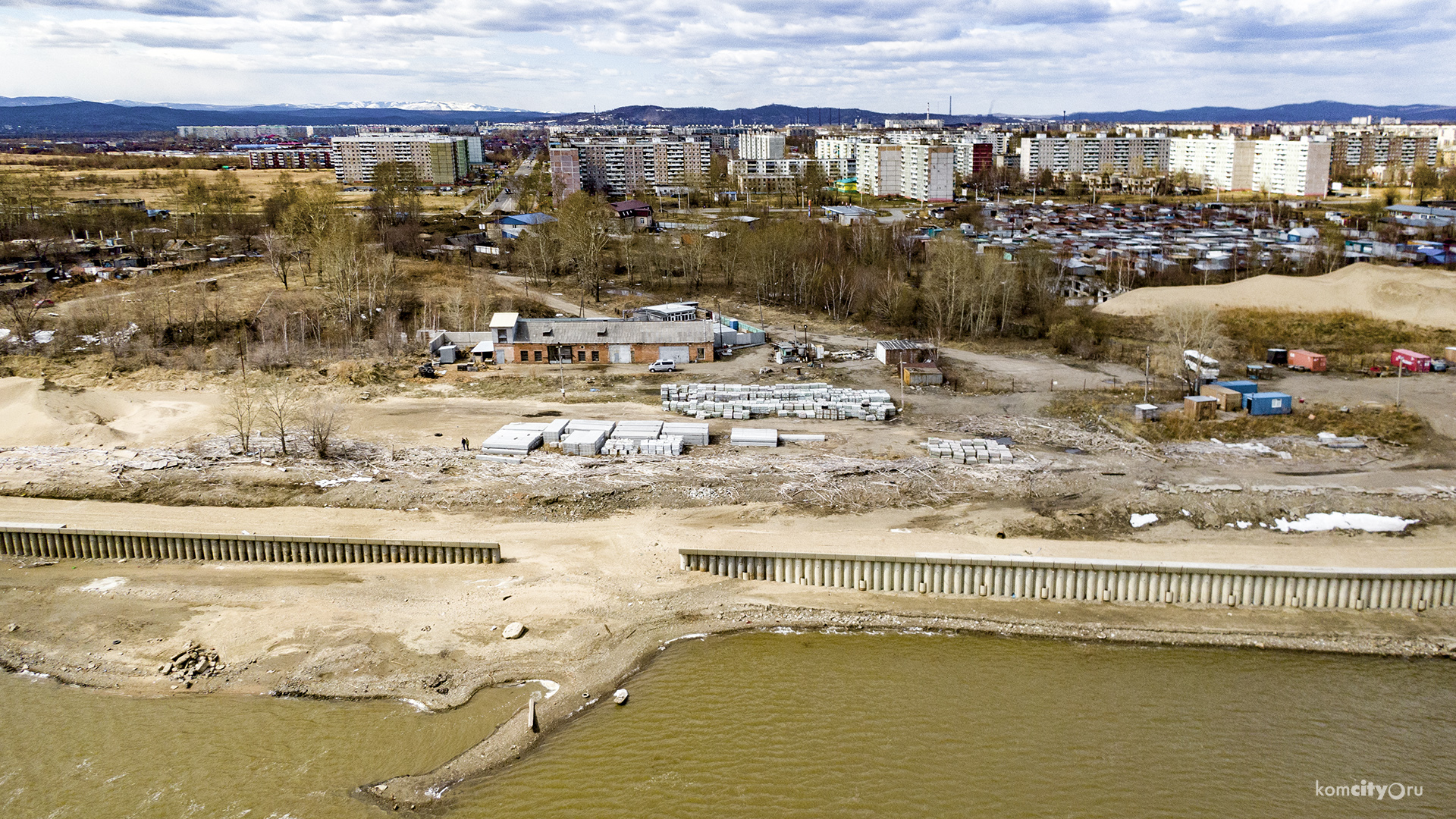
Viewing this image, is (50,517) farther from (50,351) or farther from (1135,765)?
(1135,765)

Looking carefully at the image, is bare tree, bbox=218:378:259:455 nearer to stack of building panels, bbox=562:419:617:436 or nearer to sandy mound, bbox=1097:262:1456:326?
stack of building panels, bbox=562:419:617:436

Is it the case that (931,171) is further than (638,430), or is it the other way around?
(931,171)

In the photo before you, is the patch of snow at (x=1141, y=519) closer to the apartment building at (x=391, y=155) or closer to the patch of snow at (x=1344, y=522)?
the patch of snow at (x=1344, y=522)

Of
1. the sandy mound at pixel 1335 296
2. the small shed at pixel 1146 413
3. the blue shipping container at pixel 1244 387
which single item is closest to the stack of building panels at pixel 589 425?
the small shed at pixel 1146 413

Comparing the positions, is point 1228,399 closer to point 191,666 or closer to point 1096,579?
point 1096,579

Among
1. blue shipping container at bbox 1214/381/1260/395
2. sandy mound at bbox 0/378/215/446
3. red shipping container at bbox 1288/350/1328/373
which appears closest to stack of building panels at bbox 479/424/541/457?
sandy mound at bbox 0/378/215/446

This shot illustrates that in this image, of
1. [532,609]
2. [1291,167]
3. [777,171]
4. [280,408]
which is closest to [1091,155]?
[1291,167]

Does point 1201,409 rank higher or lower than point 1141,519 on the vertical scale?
higher
